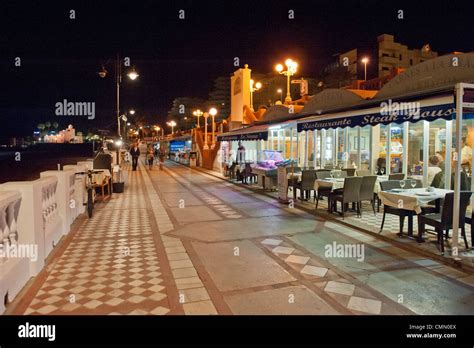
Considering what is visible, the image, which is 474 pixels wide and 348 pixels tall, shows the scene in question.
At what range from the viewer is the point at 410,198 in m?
7.24

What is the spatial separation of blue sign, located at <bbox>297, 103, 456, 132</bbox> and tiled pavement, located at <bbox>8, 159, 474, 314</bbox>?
2844mm

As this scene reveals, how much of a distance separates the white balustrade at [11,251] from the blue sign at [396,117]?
734cm

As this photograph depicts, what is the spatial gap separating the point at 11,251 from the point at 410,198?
6.64 m

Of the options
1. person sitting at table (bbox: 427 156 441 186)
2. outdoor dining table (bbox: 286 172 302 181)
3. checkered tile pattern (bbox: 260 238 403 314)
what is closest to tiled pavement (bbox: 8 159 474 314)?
checkered tile pattern (bbox: 260 238 403 314)

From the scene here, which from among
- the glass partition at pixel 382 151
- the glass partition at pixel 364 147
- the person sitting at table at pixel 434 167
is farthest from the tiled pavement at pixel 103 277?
the glass partition at pixel 364 147

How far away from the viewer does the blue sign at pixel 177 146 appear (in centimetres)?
5076

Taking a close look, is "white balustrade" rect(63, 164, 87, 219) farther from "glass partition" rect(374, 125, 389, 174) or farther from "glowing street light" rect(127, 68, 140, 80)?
"glass partition" rect(374, 125, 389, 174)

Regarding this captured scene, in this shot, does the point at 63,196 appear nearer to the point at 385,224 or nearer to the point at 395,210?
the point at 395,210

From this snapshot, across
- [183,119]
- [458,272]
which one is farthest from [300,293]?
[183,119]

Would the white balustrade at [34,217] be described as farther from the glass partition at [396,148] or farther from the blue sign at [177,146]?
the blue sign at [177,146]

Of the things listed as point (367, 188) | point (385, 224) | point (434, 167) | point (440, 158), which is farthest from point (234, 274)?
point (440, 158)

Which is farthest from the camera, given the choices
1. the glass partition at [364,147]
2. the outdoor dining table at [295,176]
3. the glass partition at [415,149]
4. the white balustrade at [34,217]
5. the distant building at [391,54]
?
the distant building at [391,54]

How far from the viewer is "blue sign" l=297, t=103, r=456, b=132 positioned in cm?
766
